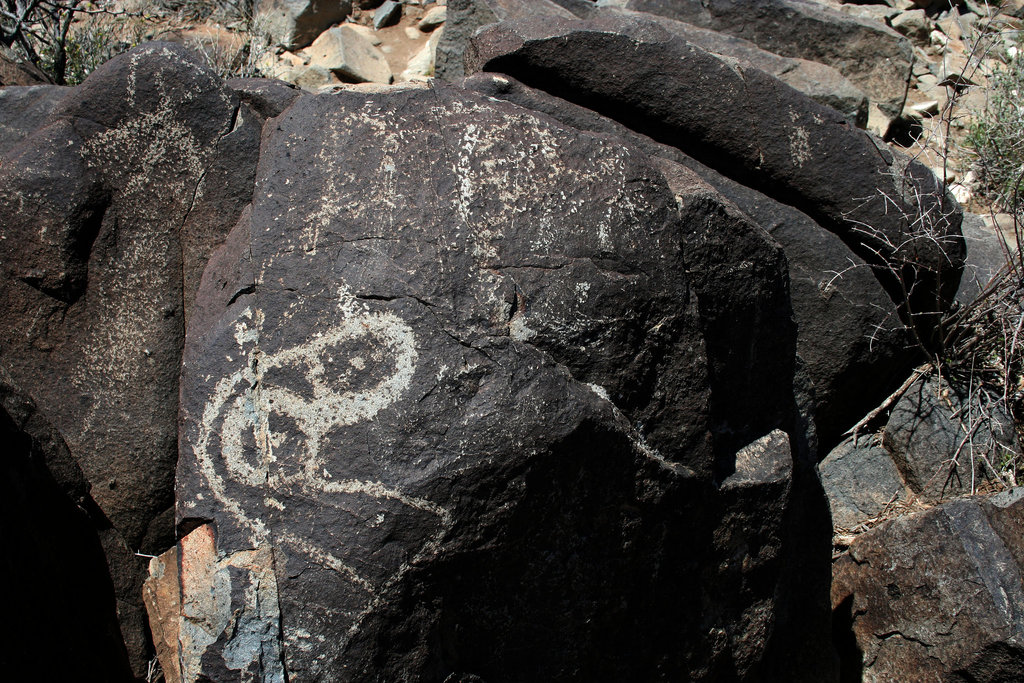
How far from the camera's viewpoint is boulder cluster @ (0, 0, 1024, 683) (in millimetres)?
1361

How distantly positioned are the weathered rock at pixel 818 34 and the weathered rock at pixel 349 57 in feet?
4.55

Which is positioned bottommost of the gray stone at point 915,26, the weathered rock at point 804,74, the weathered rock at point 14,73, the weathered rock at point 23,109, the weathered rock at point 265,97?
the gray stone at point 915,26

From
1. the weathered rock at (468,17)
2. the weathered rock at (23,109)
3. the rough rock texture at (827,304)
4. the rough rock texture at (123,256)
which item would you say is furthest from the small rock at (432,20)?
the rough rock texture at (123,256)

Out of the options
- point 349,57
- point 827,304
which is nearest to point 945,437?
point 827,304

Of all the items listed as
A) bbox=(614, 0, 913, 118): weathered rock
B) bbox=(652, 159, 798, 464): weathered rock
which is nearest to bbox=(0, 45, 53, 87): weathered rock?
bbox=(652, 159, 798, 464): weathered rock

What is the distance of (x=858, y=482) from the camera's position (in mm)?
2623

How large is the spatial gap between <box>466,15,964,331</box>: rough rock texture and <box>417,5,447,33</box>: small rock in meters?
2.47

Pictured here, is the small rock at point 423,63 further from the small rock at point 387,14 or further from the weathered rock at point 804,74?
the weathered rock at point 804,74

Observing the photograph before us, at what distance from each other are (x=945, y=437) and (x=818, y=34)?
1.95m

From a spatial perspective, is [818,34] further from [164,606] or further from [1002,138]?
[164,606]

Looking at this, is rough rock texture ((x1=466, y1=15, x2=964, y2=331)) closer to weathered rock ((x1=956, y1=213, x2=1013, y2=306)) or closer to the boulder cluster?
the boulder cluster

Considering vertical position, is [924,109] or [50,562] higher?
[50,562]

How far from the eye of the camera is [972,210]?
143 inches

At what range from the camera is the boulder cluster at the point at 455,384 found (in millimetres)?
1361
